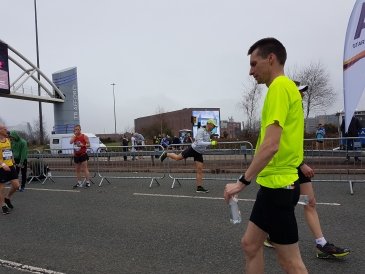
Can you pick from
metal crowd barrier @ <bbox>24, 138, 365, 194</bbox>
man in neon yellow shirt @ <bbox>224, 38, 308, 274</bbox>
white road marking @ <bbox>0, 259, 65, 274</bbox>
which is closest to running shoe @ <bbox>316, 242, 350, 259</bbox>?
man in neon yellow shirt @ <bbox>224, 38, 308, 274</bbox>

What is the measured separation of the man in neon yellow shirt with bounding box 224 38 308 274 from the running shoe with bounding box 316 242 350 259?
1.89 m

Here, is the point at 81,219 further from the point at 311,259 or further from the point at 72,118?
the point at 72,118

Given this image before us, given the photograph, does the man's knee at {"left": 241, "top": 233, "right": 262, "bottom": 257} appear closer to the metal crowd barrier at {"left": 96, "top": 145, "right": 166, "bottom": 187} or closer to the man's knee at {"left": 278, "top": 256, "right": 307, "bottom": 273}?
the man's knee at {"left": 278, "top": 256, "right": 307, "bottom": 273}

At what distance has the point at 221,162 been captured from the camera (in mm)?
11500

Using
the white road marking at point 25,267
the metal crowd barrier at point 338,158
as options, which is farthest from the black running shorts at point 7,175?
the metal crowd barrier at point 338,158

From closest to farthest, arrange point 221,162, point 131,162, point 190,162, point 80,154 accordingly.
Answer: point 221,162
point 80,154
point 190,162
point 131,162

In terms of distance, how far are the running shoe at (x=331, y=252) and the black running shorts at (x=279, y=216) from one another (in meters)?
2.00

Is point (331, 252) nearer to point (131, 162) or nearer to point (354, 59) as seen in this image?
point (354, 59)

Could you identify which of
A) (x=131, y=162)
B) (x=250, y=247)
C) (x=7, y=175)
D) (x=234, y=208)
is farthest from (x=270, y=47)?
(x=131, y=162)

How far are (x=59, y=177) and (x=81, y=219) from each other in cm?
825

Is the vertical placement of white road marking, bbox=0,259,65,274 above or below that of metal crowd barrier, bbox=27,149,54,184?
below

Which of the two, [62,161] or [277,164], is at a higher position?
[277,164]

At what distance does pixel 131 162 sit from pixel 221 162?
327 centimetres

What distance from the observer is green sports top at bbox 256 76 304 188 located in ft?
8.34
